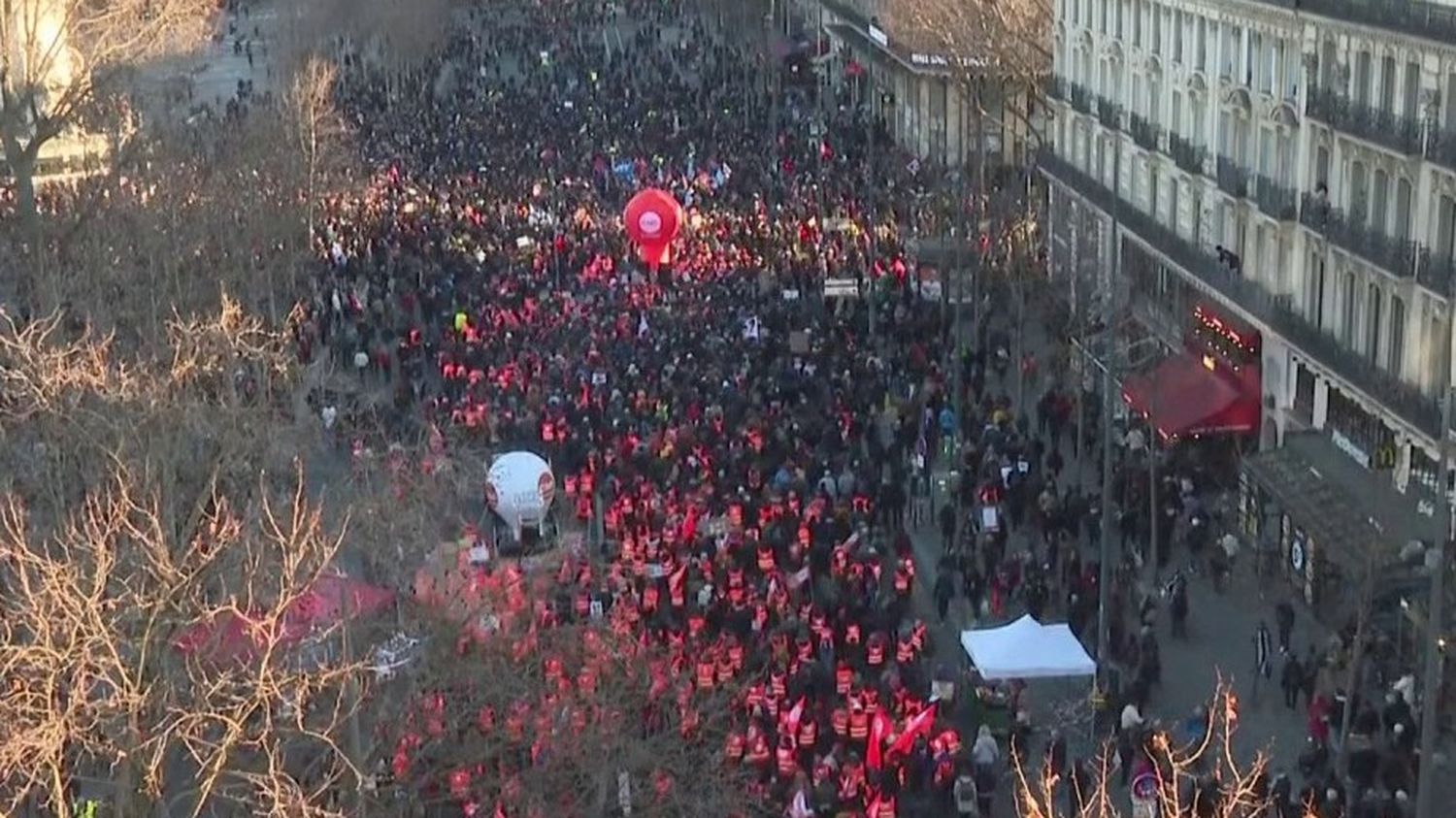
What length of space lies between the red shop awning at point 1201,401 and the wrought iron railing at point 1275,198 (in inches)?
107

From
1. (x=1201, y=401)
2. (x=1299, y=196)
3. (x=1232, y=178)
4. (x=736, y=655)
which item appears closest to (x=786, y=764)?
(x=736, y=655)

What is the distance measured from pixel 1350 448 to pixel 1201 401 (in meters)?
3.97

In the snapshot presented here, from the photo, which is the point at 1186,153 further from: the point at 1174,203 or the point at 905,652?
the point at 905,652

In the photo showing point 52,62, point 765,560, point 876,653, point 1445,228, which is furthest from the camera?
point 52,62

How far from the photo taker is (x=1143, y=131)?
41.8 m

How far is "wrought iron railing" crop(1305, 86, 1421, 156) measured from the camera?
29.6 metres

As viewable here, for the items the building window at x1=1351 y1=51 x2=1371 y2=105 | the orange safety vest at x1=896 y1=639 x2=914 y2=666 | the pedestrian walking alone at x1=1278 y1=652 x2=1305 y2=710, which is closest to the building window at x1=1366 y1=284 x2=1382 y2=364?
the building window at x1=1351 y1=51 x2=1371 y2=105

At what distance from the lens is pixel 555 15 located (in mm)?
113188

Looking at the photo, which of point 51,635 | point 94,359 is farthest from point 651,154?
point 51,635

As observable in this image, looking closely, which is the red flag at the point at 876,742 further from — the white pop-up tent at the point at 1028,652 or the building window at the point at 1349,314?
the building window at the point at 1349,314

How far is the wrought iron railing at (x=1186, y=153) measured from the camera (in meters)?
38.5

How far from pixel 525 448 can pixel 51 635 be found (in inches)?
790

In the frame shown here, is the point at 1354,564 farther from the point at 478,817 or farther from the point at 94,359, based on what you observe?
the point at 94,359

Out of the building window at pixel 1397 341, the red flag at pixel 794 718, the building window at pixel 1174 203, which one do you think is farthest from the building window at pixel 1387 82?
the red flag at pixel 794 718
